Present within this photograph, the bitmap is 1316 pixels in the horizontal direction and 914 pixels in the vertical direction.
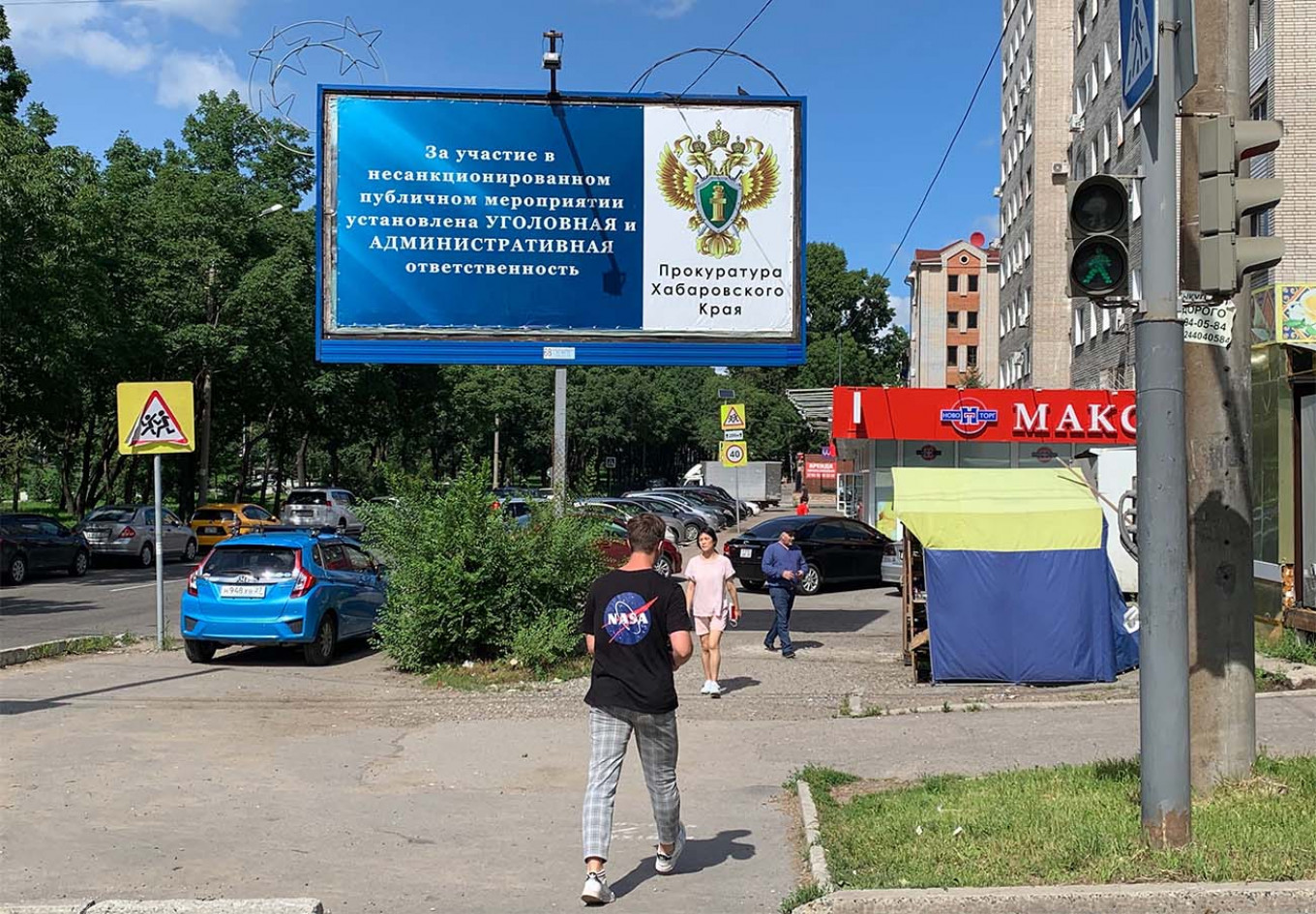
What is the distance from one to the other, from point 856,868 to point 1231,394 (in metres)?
3.42

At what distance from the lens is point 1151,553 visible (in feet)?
20.2

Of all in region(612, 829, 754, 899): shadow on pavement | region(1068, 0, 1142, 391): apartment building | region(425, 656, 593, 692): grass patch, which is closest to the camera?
region(612, 829, 754, 899): shadow on pavement

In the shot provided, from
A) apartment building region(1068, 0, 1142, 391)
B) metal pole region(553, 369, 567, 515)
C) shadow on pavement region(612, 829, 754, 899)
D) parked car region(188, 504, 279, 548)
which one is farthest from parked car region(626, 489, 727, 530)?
shadow on pavement region(612, 829, 754, 899)

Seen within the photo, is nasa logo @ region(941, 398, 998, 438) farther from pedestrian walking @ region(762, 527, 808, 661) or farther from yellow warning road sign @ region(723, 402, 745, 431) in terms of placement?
pedestrian walking @ region(762, 527, 808, 661)

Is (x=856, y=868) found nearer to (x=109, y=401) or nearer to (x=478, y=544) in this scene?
(x=478, y=544)

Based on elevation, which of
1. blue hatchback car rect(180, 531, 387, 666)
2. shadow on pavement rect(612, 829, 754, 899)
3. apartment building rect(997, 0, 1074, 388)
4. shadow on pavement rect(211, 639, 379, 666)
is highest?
apartment building rect(997, 0, 1074, 388)

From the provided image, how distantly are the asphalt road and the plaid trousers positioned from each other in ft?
42.7

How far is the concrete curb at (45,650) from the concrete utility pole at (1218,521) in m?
12.4

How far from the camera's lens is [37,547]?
A: 28.6m

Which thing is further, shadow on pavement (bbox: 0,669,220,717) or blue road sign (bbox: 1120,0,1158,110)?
shadow on pavement (bbox: 0,669,220,717)

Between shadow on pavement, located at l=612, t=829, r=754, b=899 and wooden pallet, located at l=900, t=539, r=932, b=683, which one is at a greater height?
wooden pallet, located at l=900, t=539, r=932, b=683

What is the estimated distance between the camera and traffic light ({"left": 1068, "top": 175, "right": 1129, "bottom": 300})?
6113 millimetres

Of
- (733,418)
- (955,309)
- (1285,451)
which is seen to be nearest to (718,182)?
Result: (1285,451)

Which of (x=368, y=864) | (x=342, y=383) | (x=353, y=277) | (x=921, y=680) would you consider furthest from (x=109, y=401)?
(x=368, y=864)
